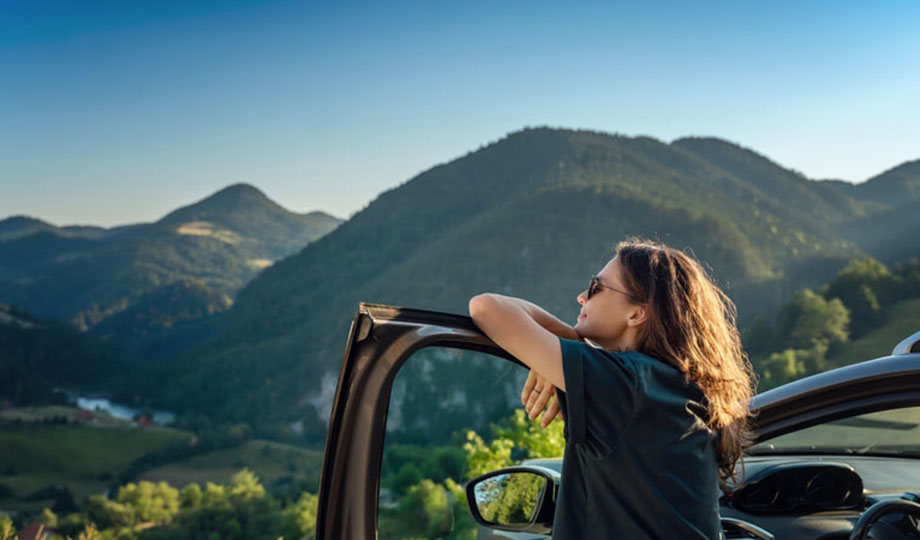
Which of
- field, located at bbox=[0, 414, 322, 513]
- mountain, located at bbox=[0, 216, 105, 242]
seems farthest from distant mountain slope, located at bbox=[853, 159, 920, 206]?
mountain, located at bbox=[0, 216, 105, 242]

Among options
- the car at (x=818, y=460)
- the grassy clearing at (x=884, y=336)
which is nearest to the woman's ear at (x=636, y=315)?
the car at (x=818, y=460)

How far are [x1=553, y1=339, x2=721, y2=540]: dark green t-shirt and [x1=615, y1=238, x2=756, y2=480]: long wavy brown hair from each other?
0.26 feet

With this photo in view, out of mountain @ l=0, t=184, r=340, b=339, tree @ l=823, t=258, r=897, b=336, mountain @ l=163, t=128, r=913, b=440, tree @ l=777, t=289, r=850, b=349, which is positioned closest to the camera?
tree @ l=777, t=289, r=850, b=349

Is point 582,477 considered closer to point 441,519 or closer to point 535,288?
point 441,519

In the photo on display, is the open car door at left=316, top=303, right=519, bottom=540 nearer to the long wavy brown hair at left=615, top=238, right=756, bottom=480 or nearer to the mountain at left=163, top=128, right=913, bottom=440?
the long wavy brown hair at left=615, top=238, right=756, bottom=480

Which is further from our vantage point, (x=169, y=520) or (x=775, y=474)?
(x=169, y=520)

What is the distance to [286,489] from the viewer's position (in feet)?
182

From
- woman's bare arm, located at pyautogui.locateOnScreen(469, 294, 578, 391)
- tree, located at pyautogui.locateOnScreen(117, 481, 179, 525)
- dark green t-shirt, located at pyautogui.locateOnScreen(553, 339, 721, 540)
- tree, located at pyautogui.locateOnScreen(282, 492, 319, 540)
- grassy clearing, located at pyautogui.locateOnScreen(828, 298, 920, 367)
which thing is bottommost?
tree, located at pyautogui.locateOnScreen(117, 481, 179, 525)

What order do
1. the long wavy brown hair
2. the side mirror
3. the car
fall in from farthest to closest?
the side mirror
the car
the long wavy brown hair

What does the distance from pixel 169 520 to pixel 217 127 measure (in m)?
127

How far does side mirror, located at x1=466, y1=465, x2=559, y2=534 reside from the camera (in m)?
1.54

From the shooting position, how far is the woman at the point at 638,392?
1104 millimetres

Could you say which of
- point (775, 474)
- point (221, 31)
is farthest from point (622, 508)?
point (221, 31)

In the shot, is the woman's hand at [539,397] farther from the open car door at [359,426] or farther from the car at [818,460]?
the open car door at [359,426]
